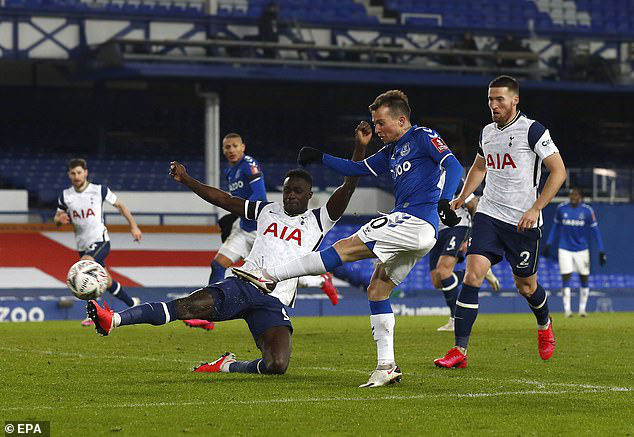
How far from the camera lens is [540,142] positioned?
9.95m

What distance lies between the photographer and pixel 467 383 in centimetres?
879

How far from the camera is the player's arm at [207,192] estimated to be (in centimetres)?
877

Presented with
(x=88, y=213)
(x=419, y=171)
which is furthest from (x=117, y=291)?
(x=419, y=171)

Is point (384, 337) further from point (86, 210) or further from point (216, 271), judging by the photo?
point (86, 210)

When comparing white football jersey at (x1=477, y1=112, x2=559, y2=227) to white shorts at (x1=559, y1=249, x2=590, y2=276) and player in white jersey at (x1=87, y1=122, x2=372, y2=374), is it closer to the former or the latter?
player in white jersey at (x1=87, y1=122, x2=372, y2=374)

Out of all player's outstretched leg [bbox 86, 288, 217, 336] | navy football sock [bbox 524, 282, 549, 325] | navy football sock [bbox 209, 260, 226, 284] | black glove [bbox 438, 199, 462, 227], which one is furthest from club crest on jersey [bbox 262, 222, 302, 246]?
navy football sock [bbox 209, 260, 226, 284]

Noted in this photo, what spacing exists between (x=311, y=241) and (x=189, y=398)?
1.94 metres

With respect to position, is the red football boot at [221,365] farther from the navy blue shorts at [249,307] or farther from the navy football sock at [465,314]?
the navy football sock at [465,314]

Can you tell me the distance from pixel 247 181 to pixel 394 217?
6020mm

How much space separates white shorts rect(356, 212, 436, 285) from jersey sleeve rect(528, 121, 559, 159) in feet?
5.76

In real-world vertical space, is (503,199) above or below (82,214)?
above

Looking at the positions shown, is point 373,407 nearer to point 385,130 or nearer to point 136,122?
point 385,130

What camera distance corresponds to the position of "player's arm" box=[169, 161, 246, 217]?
28.8 feet

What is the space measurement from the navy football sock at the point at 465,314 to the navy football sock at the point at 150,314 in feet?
8.87
